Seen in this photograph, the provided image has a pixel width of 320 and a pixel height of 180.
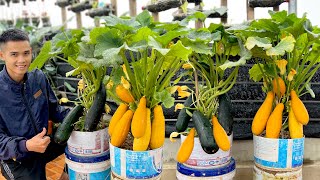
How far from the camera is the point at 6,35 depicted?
2.21m

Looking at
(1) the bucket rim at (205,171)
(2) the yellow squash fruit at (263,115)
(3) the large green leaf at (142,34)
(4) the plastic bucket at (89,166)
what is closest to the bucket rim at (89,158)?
(4) the plastic bucket at (89,166)

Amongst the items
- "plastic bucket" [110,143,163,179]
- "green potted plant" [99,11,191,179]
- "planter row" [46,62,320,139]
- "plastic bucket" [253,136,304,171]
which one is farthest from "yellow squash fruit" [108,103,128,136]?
"plastic bucket" [253,136,304,171]

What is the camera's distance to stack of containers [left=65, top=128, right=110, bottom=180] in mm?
2010

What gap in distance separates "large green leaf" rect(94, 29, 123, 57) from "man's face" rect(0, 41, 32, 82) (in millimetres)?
713

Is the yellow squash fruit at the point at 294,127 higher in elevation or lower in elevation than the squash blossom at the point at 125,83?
lower

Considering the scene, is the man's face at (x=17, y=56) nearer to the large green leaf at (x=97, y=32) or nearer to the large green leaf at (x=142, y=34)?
the large green leaf at (x=97, y=32)

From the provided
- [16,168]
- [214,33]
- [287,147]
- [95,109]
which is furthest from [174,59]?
[16,168]

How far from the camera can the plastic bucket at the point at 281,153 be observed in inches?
73.3

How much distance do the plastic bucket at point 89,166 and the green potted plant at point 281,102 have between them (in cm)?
79

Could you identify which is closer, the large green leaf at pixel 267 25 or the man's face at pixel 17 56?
the large green leaf at pixel 267 25

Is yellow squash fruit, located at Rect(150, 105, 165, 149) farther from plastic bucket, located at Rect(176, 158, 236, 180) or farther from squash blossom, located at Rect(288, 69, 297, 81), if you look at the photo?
squash blossom, located at Rect(288, 69, 297, 81)

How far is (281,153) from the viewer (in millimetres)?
1865

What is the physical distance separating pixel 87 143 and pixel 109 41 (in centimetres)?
60

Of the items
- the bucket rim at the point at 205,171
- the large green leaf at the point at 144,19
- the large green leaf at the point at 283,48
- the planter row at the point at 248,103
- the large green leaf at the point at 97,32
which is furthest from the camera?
the planter row at the point at 248,103
